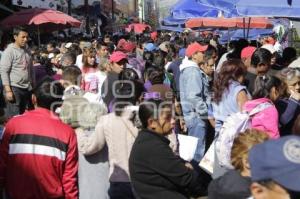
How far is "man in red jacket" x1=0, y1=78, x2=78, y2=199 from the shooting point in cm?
395

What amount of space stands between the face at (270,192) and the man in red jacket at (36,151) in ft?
7.14

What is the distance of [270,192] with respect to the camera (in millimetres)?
2008

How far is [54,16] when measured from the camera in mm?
14664

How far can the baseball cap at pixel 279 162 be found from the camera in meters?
1.93

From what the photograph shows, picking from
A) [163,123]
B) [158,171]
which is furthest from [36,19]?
[158,171]

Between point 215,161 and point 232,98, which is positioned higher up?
point 232,98

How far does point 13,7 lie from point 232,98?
19330mm

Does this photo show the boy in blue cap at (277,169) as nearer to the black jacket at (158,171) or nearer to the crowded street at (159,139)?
the crowded street at (159,139)

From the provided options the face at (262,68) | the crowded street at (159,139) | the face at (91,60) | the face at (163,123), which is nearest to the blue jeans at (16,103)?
the face at (91,60)

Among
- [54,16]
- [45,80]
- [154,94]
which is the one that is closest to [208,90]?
[154,94]

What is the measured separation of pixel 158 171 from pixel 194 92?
3.21 metres

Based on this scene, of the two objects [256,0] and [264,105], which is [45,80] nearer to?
[264,105]

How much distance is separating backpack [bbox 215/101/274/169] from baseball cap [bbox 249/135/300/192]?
8.43 ft

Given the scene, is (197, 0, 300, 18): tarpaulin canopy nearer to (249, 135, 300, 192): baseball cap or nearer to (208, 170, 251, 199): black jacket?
(208, 170, 251, 199): black jacket
